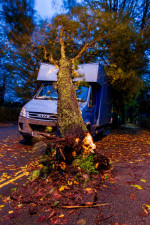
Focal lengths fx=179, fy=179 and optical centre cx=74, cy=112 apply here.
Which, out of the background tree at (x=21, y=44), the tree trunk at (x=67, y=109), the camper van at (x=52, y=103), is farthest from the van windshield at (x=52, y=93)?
the background tree at (x=21, y=44)

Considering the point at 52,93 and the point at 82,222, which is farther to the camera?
the point at 52,93

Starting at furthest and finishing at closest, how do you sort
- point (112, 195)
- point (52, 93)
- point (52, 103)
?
point (52, 93), point (52, 103), point (112, 195)

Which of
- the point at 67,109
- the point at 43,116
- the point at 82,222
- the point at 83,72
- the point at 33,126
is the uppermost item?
the point at 83,72

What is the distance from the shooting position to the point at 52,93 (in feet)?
25.0

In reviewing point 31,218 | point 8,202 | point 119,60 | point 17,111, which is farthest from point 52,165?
point 17,111

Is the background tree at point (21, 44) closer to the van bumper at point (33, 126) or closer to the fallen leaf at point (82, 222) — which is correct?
the van bumper at point (33, 126)

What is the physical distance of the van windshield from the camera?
7.52 metres

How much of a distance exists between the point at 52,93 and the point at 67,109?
2.62 meters

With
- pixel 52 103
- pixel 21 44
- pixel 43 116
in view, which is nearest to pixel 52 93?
pixel 52 103

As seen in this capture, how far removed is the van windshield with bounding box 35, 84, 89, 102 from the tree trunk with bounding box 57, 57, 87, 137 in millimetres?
1416

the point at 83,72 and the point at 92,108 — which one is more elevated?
the point at 83,72

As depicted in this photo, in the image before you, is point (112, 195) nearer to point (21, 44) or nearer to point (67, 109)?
point (67, 109)

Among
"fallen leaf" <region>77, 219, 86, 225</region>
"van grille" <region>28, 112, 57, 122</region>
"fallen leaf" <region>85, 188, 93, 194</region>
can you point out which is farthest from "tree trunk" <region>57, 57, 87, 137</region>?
"fallen leaf" <region>77, 219, 86, 225</region>

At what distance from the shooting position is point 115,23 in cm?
1270
